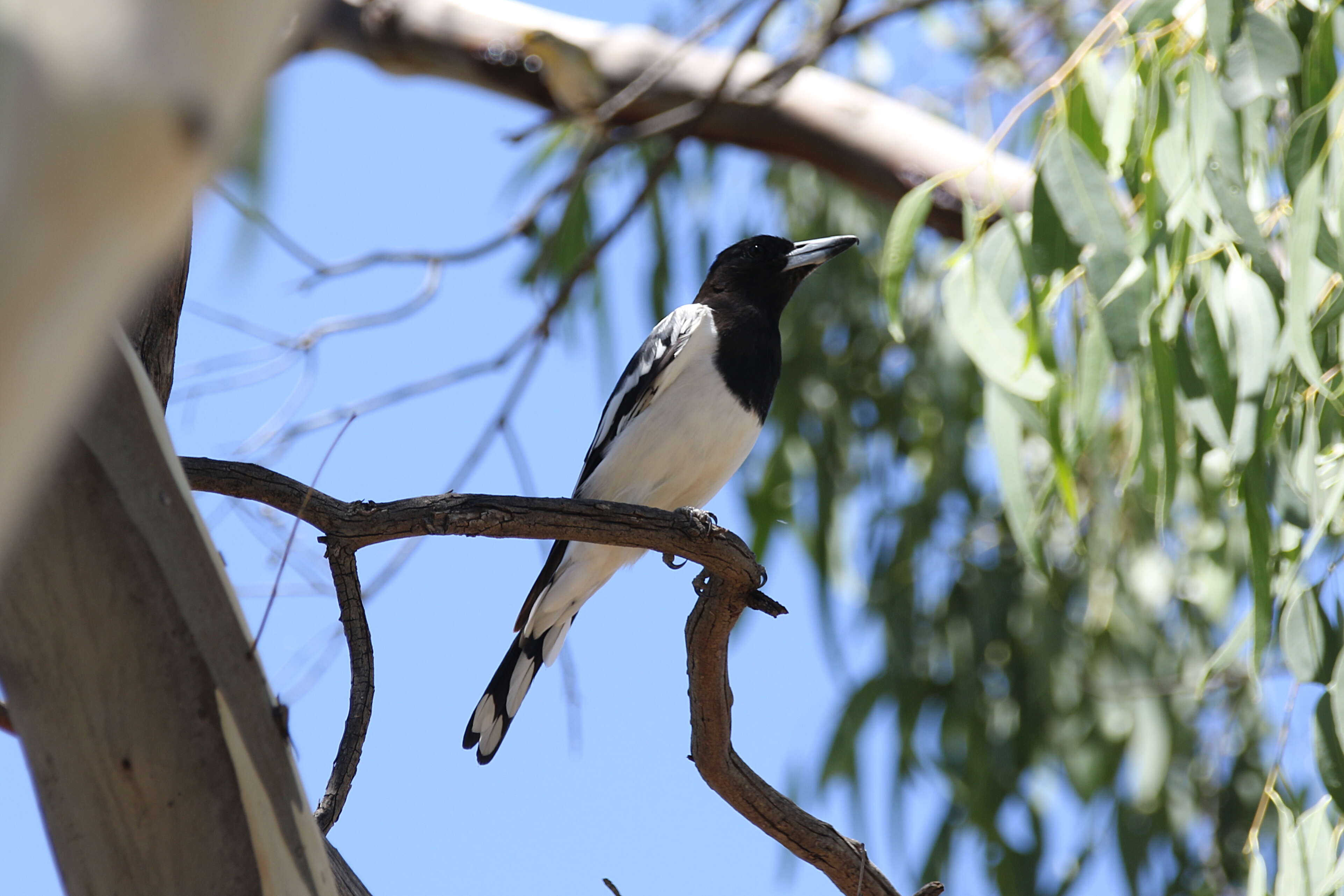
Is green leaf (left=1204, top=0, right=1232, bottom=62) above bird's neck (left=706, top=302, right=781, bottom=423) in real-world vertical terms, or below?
below

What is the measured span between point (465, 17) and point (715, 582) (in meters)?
2.50

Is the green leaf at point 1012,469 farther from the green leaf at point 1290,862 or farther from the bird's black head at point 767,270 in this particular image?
the bird's black head at point 767,270

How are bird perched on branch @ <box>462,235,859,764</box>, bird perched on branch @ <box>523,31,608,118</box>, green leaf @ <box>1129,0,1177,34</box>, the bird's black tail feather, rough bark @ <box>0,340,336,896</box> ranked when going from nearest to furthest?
1. rough bark @ <box>0,340,336,896</box>
2. green leaf @ <box>1129,0,1177,34</box>
3. the bird's black tail feather
4. bird perched on branch @ <box>462,235,859,764</box>
5. bird perched on branch @ <box>523,31,608,118</box>

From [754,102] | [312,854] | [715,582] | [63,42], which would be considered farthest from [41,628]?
[754,102]

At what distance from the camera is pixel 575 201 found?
4.03 meters

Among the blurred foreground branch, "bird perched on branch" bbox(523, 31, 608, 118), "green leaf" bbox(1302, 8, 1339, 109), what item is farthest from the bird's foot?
"bird perched on branch" bbox(523, 31, 608, 118)

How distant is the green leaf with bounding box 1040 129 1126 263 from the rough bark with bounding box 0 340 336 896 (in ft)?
5.15

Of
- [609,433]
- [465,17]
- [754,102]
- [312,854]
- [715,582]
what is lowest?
[312,854]

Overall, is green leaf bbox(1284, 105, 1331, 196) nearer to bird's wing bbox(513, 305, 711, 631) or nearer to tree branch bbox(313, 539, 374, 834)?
bird's wing bbox(513, 305, 711, 631)

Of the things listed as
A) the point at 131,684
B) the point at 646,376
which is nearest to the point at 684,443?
the point at 646,376

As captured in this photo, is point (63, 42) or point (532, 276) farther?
point (532, 276)

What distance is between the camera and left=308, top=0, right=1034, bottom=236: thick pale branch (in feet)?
12.4

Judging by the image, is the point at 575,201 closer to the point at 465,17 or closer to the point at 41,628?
the point at 465,17

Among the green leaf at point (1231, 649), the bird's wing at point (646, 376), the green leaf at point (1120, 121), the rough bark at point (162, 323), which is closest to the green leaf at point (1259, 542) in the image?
the green leaf at point (1231, 649)
